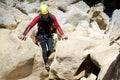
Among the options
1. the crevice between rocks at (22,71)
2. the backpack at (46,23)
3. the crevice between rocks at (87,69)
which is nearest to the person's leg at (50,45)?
the backpack at (46,23)

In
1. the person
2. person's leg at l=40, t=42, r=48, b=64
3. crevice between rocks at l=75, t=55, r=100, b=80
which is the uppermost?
the person

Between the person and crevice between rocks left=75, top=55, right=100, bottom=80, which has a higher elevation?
the person

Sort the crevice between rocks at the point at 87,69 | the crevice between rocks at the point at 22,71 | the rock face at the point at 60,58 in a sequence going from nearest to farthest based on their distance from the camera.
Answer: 1. the rock face at the point at 60,58
2. the crevice between rocks at the point at 22,71
3. the crevice between rocks at the point at 87,69

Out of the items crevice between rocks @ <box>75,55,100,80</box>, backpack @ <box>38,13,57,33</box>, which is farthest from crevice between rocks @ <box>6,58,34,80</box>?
crevice between rocks @ <box>75,55,100,80</box>

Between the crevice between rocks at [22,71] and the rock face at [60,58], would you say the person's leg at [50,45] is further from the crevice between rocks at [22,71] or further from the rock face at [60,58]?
the crevice between rocks at [22,71]

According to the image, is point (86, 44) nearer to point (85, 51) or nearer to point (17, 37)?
point (85, 51)

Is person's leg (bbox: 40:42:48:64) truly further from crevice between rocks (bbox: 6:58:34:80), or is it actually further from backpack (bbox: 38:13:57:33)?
crevice between rocks (bbox: 6:58:34:80)

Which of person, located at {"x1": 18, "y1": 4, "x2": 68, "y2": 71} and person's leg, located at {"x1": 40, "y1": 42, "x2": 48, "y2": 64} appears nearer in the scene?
person, located at {"x1": 18, "y1": 4, "x2": 68, "y2": 71}

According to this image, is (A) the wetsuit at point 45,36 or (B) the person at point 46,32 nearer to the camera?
(B) the person at point 46,32

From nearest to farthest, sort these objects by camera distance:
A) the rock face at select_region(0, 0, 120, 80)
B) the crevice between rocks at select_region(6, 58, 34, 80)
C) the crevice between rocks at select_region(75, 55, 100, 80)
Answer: the rock face at select_region(0, 0, 120, 80)
the crevice between rocks at select_region(6, 58, 34, 80)
the crevice between rocks at select_region(75, 55, 100, 80)

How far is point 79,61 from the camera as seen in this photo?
1038 centimetres

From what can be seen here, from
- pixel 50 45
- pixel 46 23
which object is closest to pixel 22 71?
pixel 50 45

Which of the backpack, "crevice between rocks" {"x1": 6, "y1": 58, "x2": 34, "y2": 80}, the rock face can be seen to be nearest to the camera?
the rock face

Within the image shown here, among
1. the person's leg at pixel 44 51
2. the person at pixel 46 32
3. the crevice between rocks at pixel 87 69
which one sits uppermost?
the person at pixel 46 32
